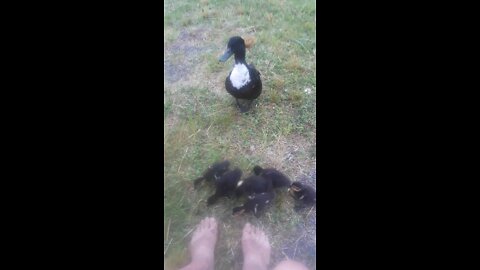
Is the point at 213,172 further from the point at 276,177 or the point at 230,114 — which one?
the point at 230,114

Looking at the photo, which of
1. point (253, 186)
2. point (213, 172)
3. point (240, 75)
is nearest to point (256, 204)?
point (253, 186)

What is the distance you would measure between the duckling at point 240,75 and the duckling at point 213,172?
0.54 meters

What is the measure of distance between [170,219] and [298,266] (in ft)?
2.40

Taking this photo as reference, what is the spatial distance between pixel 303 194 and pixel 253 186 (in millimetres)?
287

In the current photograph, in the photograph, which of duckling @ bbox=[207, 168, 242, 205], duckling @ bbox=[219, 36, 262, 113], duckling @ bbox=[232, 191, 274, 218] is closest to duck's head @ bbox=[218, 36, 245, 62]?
duckling @ bbox=[219, 36, 262, 113]

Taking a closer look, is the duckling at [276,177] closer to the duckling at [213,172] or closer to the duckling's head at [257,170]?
the duckling's head at [257,170]

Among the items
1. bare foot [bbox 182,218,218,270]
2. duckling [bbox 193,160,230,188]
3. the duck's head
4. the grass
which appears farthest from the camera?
the duck's head

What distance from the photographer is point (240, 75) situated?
2.56 meters

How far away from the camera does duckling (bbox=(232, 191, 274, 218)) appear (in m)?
2.14

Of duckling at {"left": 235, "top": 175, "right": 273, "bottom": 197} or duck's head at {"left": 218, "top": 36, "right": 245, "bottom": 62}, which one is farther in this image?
duck's head at {"left": 218, "top": 36, "right": 245, "bottom": 62}

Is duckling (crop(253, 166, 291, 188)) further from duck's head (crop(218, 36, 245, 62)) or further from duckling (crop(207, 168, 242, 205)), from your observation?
duck's head (crop(218, 36, 245, 62))

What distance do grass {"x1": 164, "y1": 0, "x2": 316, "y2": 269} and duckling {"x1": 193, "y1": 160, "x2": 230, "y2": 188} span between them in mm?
51

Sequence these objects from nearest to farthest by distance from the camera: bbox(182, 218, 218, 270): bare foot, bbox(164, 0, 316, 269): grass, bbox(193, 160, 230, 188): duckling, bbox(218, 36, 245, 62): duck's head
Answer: bbox(182, 218, 218, 270): bare foot
bbox(164, 0, 316, 269): grass
bbox(193, 160, 230, 188): duckling
bbox(218, 36, 245, 62): duck's head

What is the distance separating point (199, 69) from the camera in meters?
3.12
